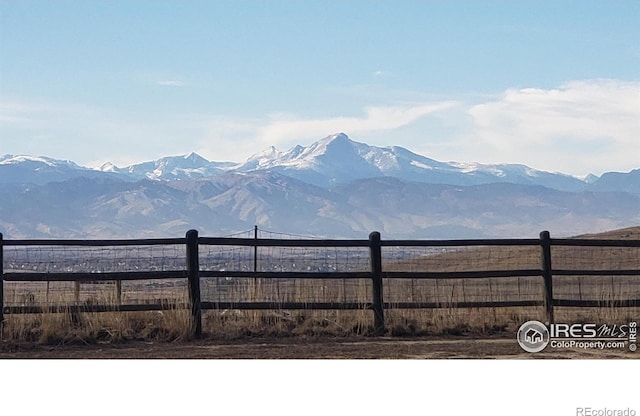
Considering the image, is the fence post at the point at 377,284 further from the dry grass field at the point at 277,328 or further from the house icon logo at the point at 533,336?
the house icon logo at the point at 533,336

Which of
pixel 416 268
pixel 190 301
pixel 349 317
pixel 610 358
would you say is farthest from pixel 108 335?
pixel 416 268

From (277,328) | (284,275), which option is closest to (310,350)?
(277,328)

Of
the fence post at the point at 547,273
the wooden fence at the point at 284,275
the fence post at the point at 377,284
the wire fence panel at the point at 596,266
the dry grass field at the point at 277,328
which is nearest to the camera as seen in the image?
the dry grass field at the point at 277,328

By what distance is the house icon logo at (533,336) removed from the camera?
47.6ft

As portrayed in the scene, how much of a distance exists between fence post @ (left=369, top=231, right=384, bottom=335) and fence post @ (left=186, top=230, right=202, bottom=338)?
9.08 ft

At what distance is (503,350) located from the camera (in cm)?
1413

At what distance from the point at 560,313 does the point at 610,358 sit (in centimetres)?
342

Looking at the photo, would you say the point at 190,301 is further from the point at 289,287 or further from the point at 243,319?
the point at 289,287

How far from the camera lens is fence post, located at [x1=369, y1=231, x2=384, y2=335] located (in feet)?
50.8

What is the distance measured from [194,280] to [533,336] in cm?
535

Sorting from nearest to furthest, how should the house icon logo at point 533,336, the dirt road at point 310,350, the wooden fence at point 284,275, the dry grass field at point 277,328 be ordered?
the dirt road at point 310,350
the dry grass field at point 277,328
the house icon logo at point 533,336
the wooden fence at point 284,275

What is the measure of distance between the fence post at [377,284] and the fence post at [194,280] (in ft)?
9.08

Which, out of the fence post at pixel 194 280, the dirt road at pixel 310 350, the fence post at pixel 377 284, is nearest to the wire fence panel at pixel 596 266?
the fence post at pixel 377 284

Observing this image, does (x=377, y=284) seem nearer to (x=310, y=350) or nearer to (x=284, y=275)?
Answer: (x=284, y=275)
